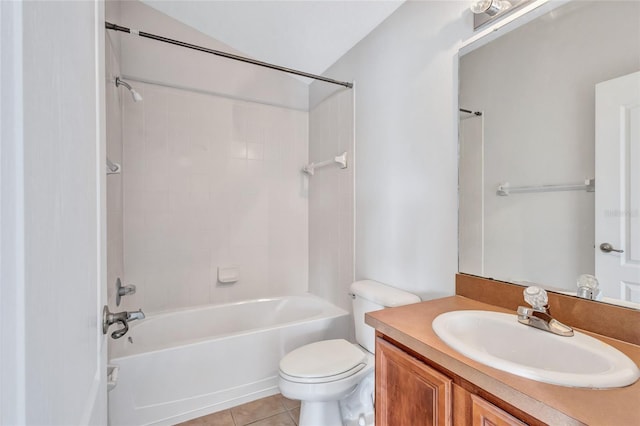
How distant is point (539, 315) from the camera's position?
92 cm

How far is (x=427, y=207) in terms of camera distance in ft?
5.05

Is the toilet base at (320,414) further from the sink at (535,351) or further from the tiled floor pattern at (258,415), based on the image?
the sink at (535,351)

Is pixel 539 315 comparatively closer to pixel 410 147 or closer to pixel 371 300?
pixel 371 300

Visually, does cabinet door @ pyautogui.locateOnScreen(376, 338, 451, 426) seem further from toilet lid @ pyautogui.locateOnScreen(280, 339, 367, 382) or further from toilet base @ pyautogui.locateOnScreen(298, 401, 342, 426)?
toilet base @ pyautogui.locateOnScreen(298, 401, 342, 426)

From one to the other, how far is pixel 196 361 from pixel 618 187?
212 centimetres

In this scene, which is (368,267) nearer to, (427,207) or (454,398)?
(427,207)

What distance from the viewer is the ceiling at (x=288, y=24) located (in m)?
1.87

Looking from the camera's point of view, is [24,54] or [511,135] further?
[511,135]

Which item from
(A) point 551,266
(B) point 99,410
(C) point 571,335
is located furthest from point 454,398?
(B) point 99,410

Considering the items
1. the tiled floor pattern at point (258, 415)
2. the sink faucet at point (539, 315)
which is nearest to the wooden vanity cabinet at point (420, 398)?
the sink faucet at point (539, 315)

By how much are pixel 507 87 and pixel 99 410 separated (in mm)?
1709

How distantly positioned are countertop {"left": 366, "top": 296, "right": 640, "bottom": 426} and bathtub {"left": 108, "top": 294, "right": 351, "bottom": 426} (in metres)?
1.29

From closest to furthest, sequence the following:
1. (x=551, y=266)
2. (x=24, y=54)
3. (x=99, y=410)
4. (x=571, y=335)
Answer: (x=24, y=54)
(x=99, y=410)
(x=571, y=335)
(x=551, y=266)

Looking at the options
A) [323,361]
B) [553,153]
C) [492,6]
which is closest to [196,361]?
[323,361]
